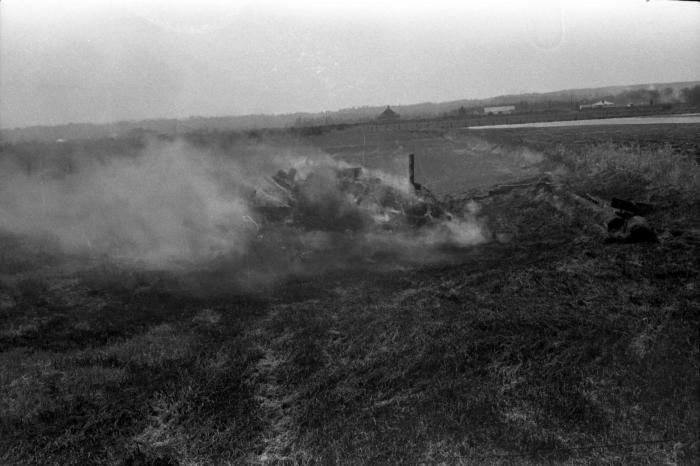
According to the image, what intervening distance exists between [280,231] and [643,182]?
1589 cm

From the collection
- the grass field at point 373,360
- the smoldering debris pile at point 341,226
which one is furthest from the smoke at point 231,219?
the grass field at point 373,360

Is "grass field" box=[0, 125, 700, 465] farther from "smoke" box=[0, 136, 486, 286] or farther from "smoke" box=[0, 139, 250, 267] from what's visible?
"smoke" box=[0, 139, 250, 267]

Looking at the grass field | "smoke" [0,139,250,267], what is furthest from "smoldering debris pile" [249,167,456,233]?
the grass field

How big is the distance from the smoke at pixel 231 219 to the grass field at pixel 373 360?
114 cm

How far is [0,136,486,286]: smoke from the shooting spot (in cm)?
1437

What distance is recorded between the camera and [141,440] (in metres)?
6.41

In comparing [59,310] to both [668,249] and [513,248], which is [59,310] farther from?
[668,249]

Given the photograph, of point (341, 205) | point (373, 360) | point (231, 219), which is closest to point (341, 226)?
point (341, 205)

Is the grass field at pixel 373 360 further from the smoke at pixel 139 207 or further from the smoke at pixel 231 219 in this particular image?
the smoke at pixel 139 207

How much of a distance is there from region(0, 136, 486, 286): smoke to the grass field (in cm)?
114

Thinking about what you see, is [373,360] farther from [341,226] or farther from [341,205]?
[341,205]

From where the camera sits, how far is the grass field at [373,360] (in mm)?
6047

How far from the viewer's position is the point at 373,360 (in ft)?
26.6

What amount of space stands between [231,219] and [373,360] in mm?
11117
